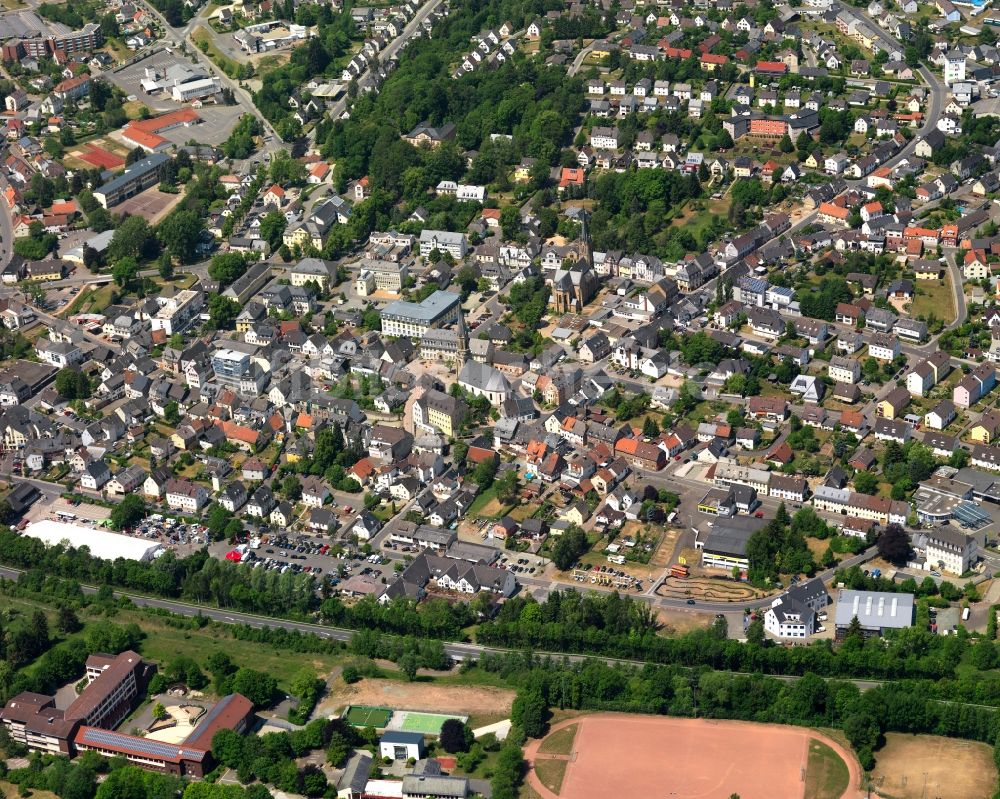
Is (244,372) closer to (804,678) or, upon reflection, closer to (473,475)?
(473,475)

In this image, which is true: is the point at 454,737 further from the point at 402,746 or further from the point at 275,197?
the point at 275,197

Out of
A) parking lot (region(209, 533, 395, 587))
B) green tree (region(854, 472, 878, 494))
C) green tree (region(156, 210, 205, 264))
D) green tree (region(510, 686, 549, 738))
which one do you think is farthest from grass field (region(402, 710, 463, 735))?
green tree (region(156, 210, 205, 264))

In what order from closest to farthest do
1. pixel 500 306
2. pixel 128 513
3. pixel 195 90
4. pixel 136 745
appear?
pixel 136 745
pixel 128 513
pixel 500 306
pixel 195 90

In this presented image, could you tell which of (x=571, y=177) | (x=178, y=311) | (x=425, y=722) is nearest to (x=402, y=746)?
(x=425, y=722)

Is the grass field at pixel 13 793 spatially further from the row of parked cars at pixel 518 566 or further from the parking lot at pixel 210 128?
the parking lot at pixel 210 128

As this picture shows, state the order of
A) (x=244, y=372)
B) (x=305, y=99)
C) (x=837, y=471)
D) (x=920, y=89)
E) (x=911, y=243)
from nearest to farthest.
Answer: (x=837, y=471) → (x=244, y=372) → (x=911, y=243) → (x=920, y=89) → (x=305, y=99)

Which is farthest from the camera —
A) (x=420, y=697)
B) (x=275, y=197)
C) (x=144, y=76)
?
(x=144, y=76)

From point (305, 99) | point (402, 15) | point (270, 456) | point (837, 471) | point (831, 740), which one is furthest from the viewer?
point (402, 15)

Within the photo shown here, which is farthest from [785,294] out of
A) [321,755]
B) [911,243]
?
[321,755]
